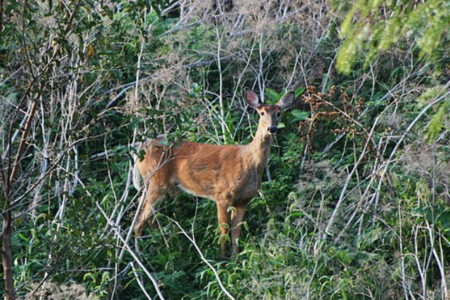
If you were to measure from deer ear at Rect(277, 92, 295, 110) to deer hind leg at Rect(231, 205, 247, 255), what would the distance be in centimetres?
107

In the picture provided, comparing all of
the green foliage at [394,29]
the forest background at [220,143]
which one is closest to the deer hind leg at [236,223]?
the forest background at [220,143]

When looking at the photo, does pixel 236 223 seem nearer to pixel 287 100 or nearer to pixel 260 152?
pixel 260 152

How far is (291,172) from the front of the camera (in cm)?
927

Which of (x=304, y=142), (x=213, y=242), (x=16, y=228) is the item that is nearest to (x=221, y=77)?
(x=304, y=142)

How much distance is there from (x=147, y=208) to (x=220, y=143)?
1.15 metres

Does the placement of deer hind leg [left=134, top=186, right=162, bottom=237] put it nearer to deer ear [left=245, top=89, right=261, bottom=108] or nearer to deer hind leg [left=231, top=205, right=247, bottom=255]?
deer hind leg [left=231, top=205, right=247, bottom=255]

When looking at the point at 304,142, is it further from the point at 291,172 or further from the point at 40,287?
the point at 40,287

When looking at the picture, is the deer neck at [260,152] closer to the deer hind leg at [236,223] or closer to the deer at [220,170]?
the deer at [220,170]

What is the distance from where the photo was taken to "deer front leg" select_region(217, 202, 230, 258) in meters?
8.37

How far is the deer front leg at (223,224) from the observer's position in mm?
8367

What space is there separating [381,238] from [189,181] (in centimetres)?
220

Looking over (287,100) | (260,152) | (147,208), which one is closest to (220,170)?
(260,152)

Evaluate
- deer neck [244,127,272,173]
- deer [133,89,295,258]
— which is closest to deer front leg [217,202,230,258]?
deer [133,89,295,258]

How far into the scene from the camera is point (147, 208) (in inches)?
356
